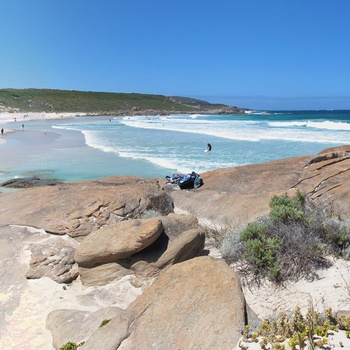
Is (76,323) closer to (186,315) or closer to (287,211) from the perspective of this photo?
(186,315)

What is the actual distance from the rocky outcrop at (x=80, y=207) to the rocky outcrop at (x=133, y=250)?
0.75 m

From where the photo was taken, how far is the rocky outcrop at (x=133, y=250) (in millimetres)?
5246

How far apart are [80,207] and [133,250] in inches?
69.4

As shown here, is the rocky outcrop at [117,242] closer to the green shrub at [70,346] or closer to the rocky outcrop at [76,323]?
the rocky outcrop at [76,323]

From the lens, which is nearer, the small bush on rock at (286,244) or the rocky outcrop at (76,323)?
the rocky outcrop at (76,323)

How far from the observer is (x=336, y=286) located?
417cm

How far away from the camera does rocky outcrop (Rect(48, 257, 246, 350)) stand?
3453mm

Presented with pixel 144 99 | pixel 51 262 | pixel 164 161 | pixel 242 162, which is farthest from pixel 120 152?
pixel 144 99

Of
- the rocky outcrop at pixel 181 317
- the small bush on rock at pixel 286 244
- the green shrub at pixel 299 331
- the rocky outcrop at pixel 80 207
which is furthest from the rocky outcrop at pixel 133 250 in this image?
the green shrub at pixel 299 331

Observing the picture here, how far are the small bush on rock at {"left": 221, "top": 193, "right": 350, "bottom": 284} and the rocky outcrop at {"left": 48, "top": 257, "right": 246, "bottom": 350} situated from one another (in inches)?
26.2

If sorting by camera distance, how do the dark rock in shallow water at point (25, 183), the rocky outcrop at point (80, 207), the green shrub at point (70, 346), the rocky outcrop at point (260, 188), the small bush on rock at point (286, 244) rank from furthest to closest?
1. the dark rock in shallow water at point (25, 183)
2. the rocky outcrop at point (260, 188)
3. the rocky outcrop at point (80, 207)
4. the small bush on rock at point (286, 244)
5. the green shrub at point (70, 346)

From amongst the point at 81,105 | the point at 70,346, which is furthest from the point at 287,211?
the point at 81,105

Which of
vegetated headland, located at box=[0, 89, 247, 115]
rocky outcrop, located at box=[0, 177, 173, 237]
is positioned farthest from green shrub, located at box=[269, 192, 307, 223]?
vegetated headland, located at box=[0, 89, 247, 115]

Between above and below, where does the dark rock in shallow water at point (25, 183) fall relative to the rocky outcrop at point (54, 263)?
below
